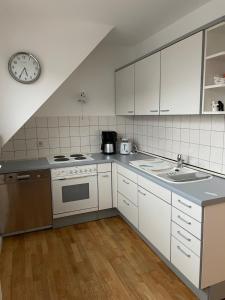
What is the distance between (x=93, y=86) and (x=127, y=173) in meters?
1.47

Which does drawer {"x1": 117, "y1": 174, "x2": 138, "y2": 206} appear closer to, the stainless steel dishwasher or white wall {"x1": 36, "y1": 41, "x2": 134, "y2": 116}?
the stainless steel dishwasher

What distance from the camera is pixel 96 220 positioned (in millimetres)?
3129

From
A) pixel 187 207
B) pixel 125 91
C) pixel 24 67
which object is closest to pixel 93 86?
pixel 125 91

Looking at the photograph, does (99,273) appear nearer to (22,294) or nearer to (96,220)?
(22,294)

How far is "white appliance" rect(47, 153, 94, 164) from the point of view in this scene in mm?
2925

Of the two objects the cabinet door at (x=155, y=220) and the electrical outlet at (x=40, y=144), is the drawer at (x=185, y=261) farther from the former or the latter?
the electrical outlet at (x=40, y=144)

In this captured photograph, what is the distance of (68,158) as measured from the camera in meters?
3.13

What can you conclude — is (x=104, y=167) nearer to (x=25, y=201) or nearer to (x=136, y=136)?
(x=136, y=136)

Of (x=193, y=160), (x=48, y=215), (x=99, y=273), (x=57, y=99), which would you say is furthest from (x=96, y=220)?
(x=57, y=99)

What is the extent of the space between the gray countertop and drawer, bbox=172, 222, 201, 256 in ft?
0.95

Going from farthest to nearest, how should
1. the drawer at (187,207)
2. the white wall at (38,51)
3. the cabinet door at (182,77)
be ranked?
the white wall at (38,51) → the cabinet door at (182,77) → the drawer at (187,207)

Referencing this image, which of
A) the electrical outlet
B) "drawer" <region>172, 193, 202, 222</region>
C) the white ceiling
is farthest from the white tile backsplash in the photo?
the white ceiling

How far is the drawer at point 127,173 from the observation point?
254cm

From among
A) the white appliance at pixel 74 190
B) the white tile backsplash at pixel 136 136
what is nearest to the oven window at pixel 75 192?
the white appliance at pixel 74 190
